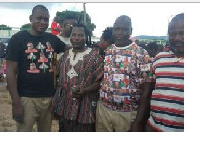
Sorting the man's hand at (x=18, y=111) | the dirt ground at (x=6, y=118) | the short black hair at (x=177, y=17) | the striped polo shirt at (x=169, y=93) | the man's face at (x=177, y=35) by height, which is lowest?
the dirt ground at (x=6, y=118)

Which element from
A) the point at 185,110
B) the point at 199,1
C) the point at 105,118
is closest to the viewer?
the point at 185,110

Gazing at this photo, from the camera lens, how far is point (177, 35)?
2109mm

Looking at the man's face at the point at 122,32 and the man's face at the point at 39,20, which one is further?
the man's face at the point at 39,20

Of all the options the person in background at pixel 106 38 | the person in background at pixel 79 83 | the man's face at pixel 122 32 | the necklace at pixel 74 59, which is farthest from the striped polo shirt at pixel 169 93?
the person in background at pixel 106 38

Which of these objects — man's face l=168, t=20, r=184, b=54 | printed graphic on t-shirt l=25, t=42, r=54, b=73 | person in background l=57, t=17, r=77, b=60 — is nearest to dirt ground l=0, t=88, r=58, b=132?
printed graphic on t-shirt l=25, t=42, r=54, b=73

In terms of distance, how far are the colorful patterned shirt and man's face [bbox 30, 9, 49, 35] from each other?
77 centimetres

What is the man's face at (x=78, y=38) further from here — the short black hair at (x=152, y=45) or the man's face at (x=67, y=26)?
the short black hair at (x=152, y=45)

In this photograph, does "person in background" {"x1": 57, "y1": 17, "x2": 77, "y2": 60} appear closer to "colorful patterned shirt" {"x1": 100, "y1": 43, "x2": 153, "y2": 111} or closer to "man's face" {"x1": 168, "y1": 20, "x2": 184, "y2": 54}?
"colorful patterned shirt" {"x1": 100, "y1": 43, "x2": 153, "y2": 111}

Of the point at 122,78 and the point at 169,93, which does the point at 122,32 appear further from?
the point at 169,93

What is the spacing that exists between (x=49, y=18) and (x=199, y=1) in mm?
1460

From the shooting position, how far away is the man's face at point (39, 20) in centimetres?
265

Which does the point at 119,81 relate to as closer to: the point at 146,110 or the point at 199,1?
the point at 146,110

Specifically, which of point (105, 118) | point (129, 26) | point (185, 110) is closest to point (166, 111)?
point (185, 110)

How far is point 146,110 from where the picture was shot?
7.77 feet
